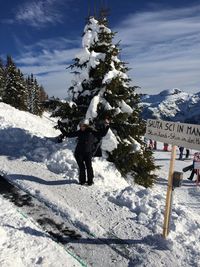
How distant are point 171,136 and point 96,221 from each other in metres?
2.45

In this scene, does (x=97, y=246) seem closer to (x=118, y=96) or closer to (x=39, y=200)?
(x=39, y=200)

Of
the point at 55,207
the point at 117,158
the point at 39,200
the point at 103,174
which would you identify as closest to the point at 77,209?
the point at 55,207

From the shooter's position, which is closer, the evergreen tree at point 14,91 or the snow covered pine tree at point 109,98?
the snow covered pine tree at point 109,98

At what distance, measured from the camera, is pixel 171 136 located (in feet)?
22.1

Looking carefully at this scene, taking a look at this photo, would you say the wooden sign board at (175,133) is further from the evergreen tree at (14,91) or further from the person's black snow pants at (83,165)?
the evergreen tree at (14,91)

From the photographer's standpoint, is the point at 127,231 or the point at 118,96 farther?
the point at 118,96

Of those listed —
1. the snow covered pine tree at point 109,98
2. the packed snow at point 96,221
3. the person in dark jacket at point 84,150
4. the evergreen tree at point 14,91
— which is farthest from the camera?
the evergreen tree at point 14,91

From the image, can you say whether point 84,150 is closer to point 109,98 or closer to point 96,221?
point 96,221

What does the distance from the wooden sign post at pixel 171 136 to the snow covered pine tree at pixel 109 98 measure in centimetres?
537

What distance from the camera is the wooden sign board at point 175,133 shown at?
6203 mm

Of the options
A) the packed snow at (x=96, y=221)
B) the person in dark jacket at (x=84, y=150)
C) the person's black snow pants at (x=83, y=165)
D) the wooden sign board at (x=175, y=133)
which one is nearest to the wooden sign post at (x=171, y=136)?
the wooden sign board at (x=175, y=133)

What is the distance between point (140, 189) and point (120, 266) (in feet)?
11.9

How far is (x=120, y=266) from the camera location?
5789 mm

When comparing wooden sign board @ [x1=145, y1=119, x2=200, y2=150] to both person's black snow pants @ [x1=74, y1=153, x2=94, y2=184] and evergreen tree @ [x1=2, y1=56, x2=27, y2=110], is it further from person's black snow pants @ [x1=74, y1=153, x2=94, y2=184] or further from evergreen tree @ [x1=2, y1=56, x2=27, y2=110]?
evergreen tree @ [x1=2, y1=56, x2=27, y2=110]
